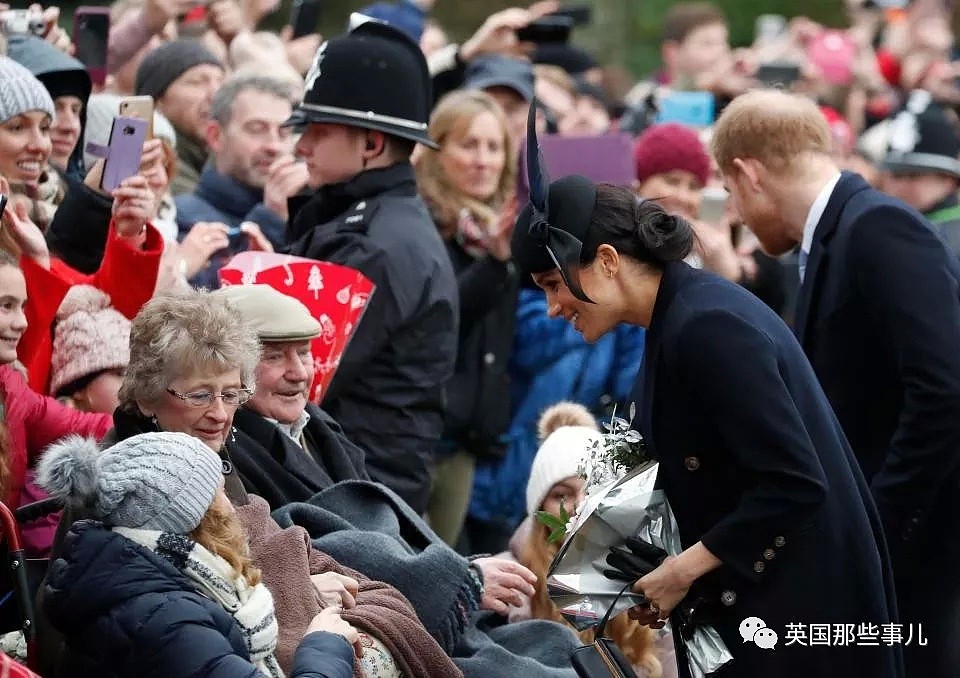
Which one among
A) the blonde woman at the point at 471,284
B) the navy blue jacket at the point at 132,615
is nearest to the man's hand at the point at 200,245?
the blonde woman at the point at 471,284

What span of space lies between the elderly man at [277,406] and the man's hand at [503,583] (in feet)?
1.79

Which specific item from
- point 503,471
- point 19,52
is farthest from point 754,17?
point 19,52

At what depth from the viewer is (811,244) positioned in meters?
5.42

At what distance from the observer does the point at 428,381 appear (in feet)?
20.7

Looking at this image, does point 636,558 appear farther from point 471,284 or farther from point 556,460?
point 471,284

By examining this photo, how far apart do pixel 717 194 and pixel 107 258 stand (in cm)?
363

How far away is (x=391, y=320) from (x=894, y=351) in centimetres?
178

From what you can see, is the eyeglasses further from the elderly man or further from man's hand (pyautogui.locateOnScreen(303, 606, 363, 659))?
man's hand (pyautogui.locateOnScreen(303, 606, 363, 659))

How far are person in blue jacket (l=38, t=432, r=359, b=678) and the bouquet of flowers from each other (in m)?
0.67

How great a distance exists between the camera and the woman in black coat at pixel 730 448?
4.19 m

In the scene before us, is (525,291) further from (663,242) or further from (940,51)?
(940,51)

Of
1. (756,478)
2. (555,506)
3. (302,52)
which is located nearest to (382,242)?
(555,506)

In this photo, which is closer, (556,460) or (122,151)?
(122,151)

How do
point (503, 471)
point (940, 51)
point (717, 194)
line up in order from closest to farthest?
point (503, 471)
point (717, 194)
point (940, 51)
